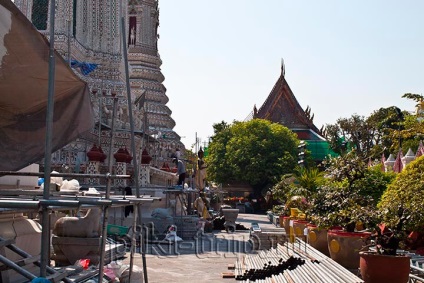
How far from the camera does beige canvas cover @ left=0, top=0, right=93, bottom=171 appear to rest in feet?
18.6

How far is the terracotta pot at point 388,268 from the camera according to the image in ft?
25.4

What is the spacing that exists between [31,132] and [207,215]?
19.3m

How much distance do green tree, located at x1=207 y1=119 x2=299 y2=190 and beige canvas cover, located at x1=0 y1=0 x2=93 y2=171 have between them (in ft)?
122

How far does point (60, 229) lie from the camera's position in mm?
9688

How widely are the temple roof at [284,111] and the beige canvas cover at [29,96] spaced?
165ft

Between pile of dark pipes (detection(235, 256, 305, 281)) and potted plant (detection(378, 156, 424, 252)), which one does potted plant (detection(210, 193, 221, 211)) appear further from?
pile of dark pipes (detection(235, 256, 305, 281))

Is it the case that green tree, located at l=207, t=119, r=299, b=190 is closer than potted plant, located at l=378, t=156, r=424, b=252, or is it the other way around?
potted plant, located at l=378, t=156, r=424, b=252

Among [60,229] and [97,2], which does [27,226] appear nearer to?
[60,229]

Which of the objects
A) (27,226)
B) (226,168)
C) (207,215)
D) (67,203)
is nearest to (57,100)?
(27,226)

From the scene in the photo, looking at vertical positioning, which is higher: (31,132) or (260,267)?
(31,132)

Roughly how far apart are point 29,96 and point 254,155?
3959 cm

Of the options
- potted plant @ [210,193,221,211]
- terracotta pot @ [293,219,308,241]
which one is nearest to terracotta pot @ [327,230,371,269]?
terracotta pot @ [293,219,308,241]

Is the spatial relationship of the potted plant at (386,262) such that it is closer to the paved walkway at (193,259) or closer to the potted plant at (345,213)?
the potted plant at (345,213)

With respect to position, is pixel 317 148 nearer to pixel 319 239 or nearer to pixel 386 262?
pixel 319 239
